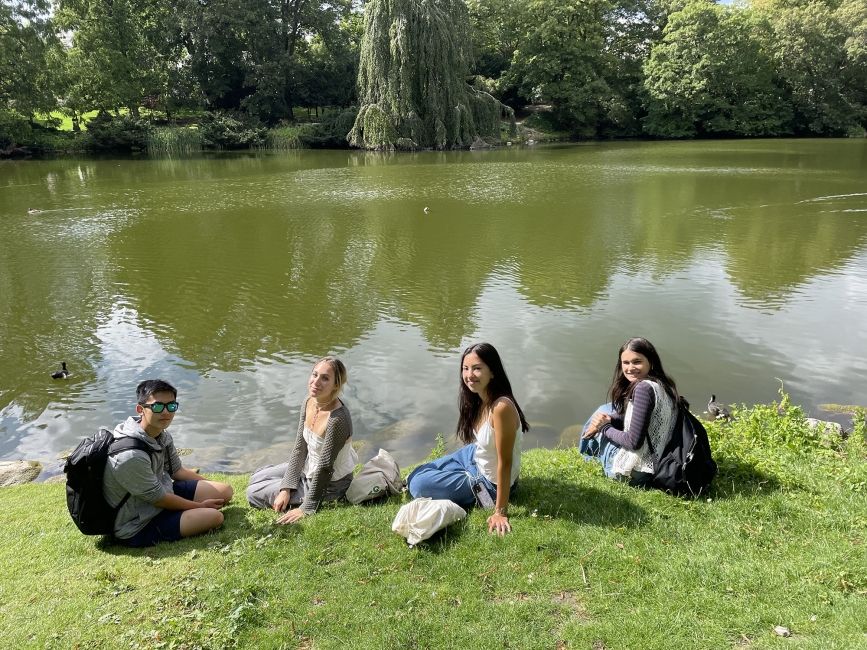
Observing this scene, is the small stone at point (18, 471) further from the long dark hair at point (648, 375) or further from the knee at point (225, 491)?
the long dark hair at point (648, 375)

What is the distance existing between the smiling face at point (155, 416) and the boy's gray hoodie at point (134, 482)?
39mm

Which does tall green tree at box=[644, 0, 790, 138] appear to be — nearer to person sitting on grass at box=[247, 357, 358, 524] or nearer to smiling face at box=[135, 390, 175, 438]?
person sitting on grass at box=[247, 357, 358, 524]

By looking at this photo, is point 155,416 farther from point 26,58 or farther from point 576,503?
point 26,58

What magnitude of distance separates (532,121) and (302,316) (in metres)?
43.1

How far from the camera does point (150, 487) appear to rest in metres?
3.85

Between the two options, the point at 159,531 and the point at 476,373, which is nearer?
the point at 476,373

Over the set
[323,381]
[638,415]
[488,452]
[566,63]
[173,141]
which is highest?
[566,63]

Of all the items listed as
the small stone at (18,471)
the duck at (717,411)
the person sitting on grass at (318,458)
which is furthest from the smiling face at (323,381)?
the duck at (717,411)

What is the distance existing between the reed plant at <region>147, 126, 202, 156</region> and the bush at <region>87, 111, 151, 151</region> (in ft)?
1.97

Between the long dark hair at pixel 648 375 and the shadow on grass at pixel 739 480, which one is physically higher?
the long dark hair at pixel 648 375

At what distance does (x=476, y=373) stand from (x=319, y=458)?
1254 millimetres

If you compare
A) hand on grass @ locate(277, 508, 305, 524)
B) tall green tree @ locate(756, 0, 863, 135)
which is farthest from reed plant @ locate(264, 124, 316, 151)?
hand on grass @ locate(277, 508, 305, 524)

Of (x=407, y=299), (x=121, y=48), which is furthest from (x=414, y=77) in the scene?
(x=407, y=299)

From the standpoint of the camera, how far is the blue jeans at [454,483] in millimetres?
4070
